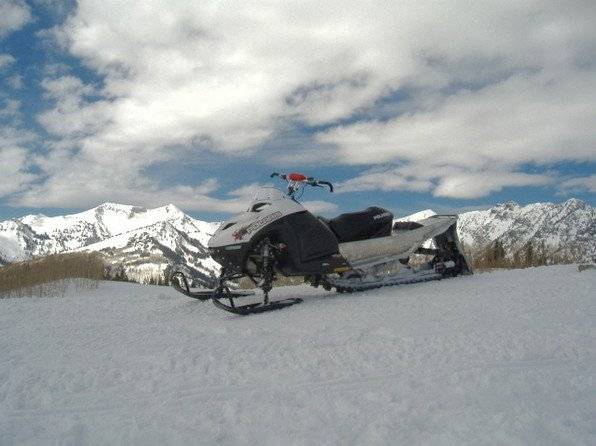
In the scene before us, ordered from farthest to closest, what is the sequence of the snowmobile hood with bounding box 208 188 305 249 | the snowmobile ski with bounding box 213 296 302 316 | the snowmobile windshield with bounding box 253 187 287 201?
the snowmobile windshield with bounding box 253 187 287 201 < the snowmobile hood with bounding box 208 188 305 249 < the snowmobile ski with bounding box 213 296 302 316

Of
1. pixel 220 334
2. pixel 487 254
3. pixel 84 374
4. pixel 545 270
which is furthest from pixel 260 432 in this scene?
pixel 487 254

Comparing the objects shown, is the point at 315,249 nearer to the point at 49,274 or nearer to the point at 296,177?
the point at 296,177

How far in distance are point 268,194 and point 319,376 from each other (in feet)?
10.0

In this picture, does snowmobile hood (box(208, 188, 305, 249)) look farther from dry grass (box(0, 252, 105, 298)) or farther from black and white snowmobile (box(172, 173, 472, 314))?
dry grass (box(0, 252, 105, 298))

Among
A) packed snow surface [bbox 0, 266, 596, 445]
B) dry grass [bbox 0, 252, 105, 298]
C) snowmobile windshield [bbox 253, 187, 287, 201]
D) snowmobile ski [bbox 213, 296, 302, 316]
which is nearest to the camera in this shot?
packed snow surface [bbox 0, 266, 596, 445]

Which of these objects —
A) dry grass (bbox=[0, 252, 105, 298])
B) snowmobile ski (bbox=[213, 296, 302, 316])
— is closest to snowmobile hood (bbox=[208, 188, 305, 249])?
snowmobile ski (bbox=[213, 296, 302, 316])

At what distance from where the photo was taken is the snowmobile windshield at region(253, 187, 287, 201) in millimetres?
5422

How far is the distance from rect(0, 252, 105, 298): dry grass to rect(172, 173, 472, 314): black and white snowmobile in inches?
140

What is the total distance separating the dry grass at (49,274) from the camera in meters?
8.14

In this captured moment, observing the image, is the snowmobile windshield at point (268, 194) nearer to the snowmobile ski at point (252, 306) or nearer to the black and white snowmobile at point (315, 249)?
the black and white snowmobile at point (315, 249)

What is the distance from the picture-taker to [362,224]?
19.7ft

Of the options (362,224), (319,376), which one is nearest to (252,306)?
(362,224)

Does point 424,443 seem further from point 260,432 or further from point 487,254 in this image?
point 487,254

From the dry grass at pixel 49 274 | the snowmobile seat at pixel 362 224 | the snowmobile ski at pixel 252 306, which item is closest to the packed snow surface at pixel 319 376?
the snowmobile ski at pixel 252 306
